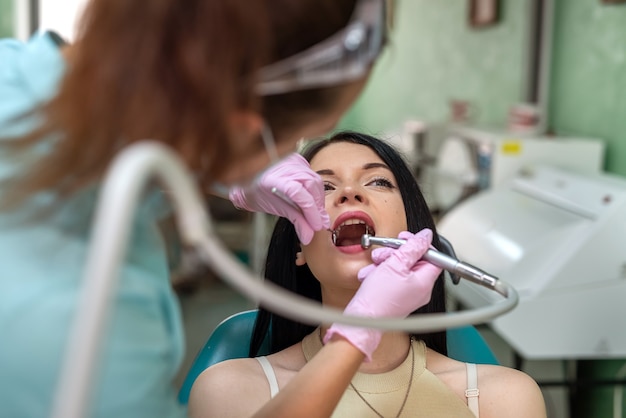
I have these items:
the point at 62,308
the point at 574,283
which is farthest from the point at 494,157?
the point at 62,308

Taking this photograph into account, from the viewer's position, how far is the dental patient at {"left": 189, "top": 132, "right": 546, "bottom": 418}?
1.30 m

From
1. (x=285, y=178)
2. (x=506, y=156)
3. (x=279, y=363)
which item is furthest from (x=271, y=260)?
(x=506, y=156)

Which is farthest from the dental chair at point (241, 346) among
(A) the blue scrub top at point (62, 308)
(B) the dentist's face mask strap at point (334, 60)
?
(B) the dentist's face mask strap at point (334, 60)

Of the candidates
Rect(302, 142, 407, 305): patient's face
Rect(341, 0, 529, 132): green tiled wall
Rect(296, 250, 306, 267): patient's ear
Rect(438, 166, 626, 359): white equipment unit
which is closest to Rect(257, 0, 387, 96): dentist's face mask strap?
Rect(302, 142, 407, 305): patient's face

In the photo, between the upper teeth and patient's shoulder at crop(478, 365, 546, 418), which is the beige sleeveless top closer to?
patient's shoulder at crop(478, 365, 546, 418)

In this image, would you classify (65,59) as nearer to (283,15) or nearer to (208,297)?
(283,15)

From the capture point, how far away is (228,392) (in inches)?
50.8

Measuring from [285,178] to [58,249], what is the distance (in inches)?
22.3

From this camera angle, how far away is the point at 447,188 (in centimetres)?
335

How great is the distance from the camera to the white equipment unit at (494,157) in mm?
2598

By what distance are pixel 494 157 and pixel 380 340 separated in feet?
5.53

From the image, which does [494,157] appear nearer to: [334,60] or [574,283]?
[574,283]

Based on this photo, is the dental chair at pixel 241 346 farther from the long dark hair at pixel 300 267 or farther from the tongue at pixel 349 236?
the tongue at pixel 349 236

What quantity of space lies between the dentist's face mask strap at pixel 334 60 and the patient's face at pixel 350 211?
58 cm
